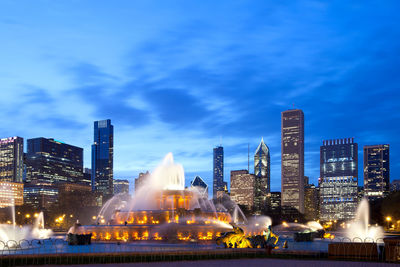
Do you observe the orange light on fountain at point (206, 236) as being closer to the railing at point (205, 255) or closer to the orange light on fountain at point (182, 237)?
the orange light on fountain at point (182, 237)

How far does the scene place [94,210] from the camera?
122875mm

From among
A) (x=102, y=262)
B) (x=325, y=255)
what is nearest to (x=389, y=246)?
(x=325, y=255)

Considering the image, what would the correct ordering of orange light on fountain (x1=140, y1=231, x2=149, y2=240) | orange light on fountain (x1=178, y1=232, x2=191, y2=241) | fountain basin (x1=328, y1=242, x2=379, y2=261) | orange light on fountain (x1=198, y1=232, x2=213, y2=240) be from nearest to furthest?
fountain basin (x1=328, y1=242, x2=379, y2=261) < orange light on fountain (x1=178, y1=232, x2=191, y2=241) < orange light on fountain (x1=198, y1=232, x2=213, y2=240) < orange light on fountain (x1=140, y1=231, x2=149, y2=240)

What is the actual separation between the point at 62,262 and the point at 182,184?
3504 cm

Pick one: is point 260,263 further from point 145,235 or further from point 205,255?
point 145,235

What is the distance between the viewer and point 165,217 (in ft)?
158

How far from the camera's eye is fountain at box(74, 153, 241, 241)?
1658 inches

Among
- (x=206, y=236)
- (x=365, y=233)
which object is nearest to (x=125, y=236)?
(x=206, y=236)

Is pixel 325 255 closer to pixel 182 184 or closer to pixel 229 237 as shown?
pixel 229 237

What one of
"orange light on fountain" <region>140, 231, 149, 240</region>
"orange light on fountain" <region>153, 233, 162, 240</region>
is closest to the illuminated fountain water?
"orange light on fountain" <region>153, 233, 162, 240</region>

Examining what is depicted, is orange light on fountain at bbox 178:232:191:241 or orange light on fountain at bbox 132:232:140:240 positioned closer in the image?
orange light on fountain at bbox 178:232:191:241

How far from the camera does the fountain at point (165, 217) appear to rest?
4212 cm

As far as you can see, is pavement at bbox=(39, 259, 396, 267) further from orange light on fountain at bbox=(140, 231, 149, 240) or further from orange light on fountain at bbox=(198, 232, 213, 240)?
orange light on fountain at bbox=(140, 231, 149, 240)

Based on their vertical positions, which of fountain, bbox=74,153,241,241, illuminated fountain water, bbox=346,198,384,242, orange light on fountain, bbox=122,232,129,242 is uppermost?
fountain, bbox=74,153,241,241
